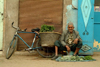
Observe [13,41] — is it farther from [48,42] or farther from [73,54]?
[73,54]

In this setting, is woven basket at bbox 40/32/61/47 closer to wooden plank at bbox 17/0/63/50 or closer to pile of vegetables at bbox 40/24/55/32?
pile of vegetables at bbox 40/24/55/32

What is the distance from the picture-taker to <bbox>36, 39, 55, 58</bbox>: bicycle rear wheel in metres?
6.06

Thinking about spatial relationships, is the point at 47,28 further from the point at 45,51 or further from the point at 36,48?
the point at 45,51

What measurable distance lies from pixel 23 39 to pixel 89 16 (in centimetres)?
257

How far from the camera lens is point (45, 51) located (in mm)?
6332

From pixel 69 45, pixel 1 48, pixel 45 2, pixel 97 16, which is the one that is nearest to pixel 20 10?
pixel 45 2

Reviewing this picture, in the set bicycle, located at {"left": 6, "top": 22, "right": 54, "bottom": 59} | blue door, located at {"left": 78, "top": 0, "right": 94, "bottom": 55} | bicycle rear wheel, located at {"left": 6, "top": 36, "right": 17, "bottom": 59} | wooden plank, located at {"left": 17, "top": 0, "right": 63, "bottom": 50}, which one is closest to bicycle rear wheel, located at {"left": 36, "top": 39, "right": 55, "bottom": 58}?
bicycle, located at {"left": 6, "top": 22, "right": 54, "bottom": 59}

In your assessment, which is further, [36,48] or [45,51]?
[45,51]

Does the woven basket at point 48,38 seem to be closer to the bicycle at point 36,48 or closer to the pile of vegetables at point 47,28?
the pile of vegetables at point 47,28

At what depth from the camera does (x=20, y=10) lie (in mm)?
6637

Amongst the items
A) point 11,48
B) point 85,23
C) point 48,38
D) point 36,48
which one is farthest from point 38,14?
point 85,23

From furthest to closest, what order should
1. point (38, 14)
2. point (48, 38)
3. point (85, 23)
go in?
1. point (38, 14)
2. point (85, 23)
3. point (48, 38)

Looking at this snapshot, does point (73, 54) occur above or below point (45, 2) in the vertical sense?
below

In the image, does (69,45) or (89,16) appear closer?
(69,45)
